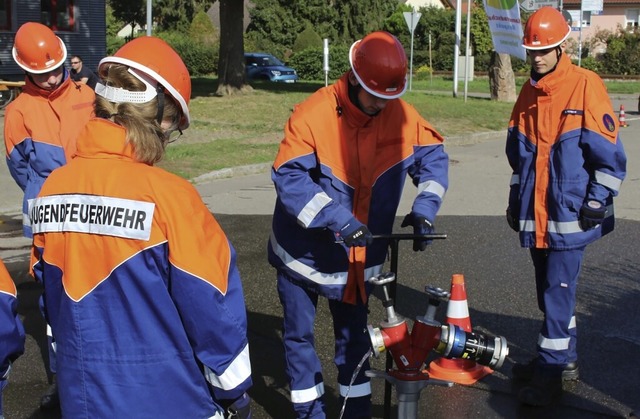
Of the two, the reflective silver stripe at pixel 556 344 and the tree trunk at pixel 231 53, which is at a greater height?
the tree trunk at pixel 231 53

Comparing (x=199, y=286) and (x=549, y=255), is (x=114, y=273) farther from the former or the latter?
(x=549, y=255)

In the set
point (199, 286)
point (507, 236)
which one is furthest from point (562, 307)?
point (507, 236)

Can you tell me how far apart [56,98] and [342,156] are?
2.17 m

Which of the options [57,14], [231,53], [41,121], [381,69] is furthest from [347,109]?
[57,14]

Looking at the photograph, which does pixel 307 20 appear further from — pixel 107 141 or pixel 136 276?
pixel 136 276

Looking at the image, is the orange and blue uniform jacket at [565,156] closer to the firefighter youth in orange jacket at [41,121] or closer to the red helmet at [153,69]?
the firefighter youth in orange jacket at [41,121]

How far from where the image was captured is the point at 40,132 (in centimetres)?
544

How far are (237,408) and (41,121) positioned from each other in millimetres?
3227

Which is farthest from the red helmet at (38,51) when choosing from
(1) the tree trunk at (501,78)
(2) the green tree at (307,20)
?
(2) the green tree at (307,20)

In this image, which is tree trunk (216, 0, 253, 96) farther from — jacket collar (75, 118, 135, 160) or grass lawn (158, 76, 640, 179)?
jacket collar (75, 118, 135, 160)

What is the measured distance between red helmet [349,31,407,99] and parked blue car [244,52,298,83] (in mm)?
33736

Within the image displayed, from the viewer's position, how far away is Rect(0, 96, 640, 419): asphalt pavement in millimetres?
5184

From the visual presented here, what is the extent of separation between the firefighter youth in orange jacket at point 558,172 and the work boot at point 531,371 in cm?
16

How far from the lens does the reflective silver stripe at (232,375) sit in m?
2.62
